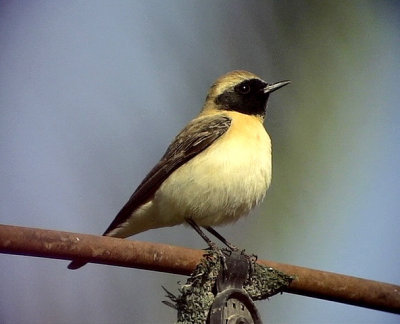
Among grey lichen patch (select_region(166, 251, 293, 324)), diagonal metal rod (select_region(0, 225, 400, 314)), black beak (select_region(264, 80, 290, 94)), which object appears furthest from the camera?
black beak (select_region(264, 80, 290, 94))

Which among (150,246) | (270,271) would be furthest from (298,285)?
(150,246)

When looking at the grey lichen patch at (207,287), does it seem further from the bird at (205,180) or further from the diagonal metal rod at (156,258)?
the bird at (205,180)

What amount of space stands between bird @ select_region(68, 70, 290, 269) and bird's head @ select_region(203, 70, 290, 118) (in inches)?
10.0

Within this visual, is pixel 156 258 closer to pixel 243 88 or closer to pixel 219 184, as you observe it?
pixel 219 184

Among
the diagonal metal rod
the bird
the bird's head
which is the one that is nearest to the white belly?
the bird

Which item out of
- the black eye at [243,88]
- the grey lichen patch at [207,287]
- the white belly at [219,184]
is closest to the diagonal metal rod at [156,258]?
the grey lichen patch at [207,287]

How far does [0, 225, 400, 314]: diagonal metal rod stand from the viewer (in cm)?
225

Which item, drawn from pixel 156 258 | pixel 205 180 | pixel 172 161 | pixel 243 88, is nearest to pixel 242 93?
pixel 243 88

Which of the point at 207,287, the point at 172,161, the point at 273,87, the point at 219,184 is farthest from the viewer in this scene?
the point at 273,87

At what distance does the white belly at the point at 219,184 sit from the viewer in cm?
436

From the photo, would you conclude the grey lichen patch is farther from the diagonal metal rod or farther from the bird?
the bird

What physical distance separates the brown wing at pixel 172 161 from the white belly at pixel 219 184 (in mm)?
46

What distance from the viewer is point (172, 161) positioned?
15.3 feet

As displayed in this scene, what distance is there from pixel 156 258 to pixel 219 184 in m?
1.82
